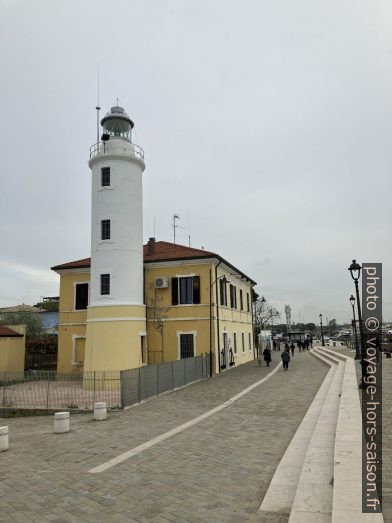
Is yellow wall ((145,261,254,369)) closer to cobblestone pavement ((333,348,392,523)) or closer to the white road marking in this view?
the white road marking

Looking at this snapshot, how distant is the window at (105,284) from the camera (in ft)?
76.7

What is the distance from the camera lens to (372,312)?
1060cm

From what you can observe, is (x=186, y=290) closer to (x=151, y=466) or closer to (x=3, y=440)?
(x=3, y=440)

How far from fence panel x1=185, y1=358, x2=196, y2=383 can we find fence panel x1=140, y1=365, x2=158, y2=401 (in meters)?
4.12

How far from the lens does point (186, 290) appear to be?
27844 mm

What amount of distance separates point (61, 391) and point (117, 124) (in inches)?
574

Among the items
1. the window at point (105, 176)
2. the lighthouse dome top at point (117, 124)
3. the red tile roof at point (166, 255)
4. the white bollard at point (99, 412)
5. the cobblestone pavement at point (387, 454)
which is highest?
the lighthouse dome top at point (117, 124)

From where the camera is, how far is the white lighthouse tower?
893 inches

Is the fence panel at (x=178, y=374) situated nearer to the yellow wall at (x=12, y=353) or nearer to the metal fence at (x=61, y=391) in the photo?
the metal fence at (x=61, y=391)

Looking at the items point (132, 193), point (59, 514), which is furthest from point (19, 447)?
point (132, 193)

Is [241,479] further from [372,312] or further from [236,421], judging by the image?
[372,312]

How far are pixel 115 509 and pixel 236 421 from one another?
20.7 feet

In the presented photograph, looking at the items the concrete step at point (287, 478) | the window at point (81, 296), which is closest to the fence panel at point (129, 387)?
the concrete step at point (287, 478)

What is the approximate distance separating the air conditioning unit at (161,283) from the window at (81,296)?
17.4ft
